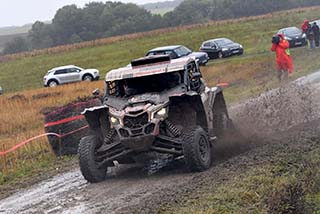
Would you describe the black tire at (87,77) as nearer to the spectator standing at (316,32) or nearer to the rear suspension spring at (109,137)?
the spectator standing at (316,32)

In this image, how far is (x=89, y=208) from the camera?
960cm

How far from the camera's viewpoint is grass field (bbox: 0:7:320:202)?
54.5 ft

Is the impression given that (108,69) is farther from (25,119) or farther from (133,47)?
(25,119)

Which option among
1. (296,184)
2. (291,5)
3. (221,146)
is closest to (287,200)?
(296,184)

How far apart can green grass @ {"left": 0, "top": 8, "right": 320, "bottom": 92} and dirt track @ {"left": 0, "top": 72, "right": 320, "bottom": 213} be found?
1377 inches

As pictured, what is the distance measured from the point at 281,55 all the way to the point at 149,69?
13.7 meters

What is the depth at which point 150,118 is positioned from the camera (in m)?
10.8

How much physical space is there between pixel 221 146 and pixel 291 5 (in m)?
88.0

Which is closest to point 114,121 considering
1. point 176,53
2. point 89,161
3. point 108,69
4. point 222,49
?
point 89,161

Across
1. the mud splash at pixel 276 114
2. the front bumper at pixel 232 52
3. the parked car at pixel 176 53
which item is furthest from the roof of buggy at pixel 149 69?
the front bumper at pixel 232 52

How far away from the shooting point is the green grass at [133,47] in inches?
2159

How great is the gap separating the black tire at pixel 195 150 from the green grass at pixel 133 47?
3822 centimetres

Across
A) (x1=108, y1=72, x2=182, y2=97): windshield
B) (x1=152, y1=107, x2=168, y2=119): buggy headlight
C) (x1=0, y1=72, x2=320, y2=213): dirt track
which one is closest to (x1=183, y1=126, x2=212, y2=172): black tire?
(x1=0, y1=72, x2=320, y2=213): dirt track

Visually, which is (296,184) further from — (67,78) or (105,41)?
(105,41)
